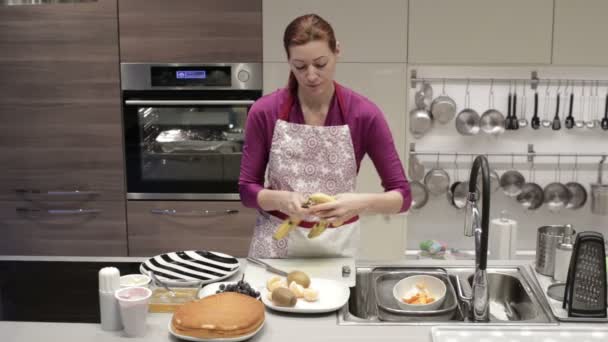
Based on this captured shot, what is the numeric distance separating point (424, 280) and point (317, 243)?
34cm

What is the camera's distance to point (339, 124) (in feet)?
6.06

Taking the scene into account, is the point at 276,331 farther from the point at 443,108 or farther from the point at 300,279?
the point at 443,108

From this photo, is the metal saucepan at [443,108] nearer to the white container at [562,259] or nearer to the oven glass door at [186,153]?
the oven glass door at [186,153]

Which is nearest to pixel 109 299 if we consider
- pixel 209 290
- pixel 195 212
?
pixel 209 290

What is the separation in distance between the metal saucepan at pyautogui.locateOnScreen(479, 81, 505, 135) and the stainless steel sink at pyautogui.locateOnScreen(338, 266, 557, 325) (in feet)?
5.01

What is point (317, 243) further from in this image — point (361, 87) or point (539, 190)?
point (539, 190)

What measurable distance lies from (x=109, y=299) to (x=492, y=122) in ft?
7.79

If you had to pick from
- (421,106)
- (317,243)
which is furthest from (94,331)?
(421,106)

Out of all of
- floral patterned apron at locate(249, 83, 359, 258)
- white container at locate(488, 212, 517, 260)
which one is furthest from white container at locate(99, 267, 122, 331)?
white container at locate(488, 212, 517, 260)

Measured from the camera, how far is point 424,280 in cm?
165

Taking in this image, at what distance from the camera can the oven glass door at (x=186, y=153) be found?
111 inches

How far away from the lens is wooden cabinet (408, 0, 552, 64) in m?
2.72

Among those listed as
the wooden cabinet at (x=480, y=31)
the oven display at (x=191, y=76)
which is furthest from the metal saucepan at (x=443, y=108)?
the oven display at (x=191, y=76)

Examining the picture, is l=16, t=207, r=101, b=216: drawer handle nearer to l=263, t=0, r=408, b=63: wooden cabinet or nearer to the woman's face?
l=263, t=0, r=408, b=63: wooden cabinet
